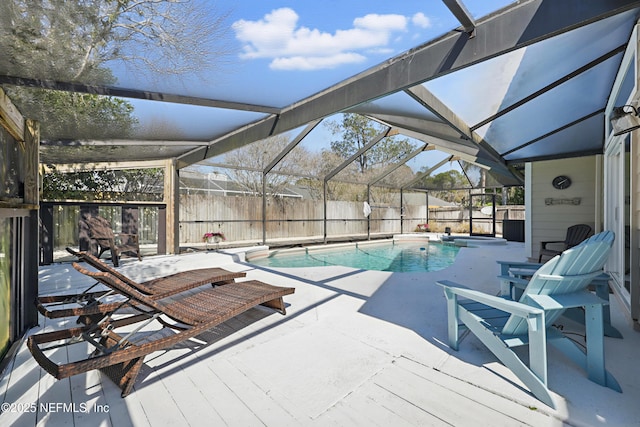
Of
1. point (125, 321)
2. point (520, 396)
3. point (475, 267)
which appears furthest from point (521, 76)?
point (125, 321)

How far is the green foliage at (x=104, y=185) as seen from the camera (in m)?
6.71

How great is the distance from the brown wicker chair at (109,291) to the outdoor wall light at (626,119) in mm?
4209

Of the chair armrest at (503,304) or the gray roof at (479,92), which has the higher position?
the gray roof at (479,92)

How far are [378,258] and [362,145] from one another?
5.13 meters

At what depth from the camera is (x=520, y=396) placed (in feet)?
5.75

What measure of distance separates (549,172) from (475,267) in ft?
9.85

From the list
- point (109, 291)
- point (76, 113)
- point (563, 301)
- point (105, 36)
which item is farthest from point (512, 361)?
point (76, 113)

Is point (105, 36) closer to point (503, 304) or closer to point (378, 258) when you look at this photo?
point (503, 304)

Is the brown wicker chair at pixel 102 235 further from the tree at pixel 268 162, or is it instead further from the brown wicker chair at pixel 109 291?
the tree at pixel 268 162

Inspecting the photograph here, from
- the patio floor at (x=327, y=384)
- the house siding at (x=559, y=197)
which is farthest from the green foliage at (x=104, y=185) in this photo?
the house siding at (x=559, y=197)

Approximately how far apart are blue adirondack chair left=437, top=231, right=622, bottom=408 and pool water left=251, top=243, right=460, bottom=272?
227 inches

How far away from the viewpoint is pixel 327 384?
6.36 feet

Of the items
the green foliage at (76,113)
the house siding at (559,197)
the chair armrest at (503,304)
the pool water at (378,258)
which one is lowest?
the pool water at (378,258)

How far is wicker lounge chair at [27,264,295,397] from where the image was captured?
175 cm
